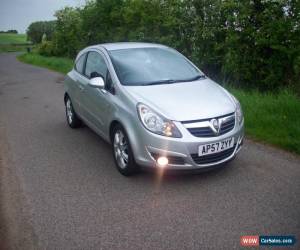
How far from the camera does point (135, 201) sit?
4301 millimetres

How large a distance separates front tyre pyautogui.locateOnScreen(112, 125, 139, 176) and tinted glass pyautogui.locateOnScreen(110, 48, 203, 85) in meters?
0.74

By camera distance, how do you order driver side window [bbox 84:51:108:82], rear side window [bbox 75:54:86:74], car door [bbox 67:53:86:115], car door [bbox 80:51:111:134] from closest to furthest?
car door [bbox 80:51:111:134]
driver side window [bbox 84:51:108:82]
car door [bbox 67:53:86:115]
rear side window [bbox 75:54:86:74]

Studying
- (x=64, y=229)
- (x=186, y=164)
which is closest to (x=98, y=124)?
(x=186, y=164)

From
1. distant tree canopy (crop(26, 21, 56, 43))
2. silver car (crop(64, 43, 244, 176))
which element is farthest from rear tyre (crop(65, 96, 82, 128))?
distant tree canopy (crop(26, 21, 56, 43))

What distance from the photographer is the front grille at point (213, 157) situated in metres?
4.40

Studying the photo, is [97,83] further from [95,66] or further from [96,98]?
[95,66]

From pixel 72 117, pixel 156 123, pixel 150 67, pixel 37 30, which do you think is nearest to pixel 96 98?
pixel 150 67

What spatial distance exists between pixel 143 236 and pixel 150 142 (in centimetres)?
118

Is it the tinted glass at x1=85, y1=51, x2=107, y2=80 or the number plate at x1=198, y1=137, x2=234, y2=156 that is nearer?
the number plate at x1=198, y1=137, x2=234, y2=156

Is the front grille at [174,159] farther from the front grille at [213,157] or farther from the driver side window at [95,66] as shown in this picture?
the driver side window at [95,66]

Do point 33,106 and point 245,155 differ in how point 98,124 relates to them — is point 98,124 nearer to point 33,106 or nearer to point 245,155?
point 245,155

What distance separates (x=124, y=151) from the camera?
492cm

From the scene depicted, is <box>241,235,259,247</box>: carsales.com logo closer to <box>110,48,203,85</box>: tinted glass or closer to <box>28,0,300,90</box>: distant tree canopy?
<box>110,48,203,85</box>: tinted glass

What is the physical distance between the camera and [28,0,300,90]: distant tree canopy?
8.23m
